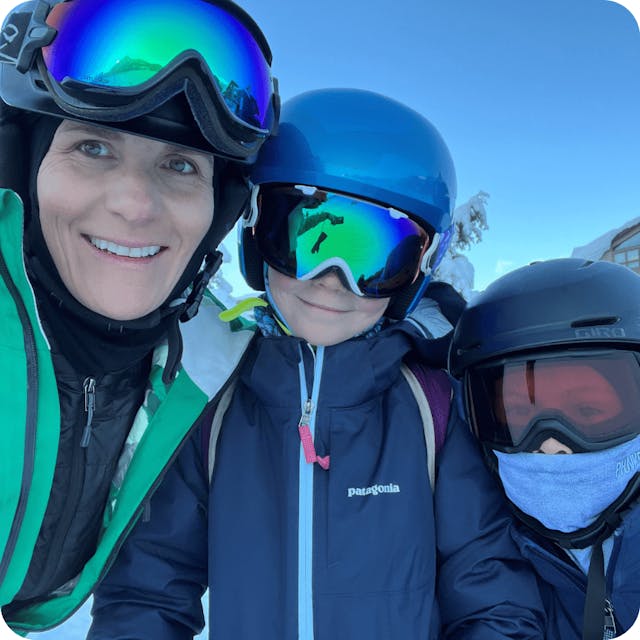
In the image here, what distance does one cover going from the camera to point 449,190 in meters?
2.31

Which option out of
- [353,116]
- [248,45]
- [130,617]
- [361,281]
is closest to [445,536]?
[361,281]

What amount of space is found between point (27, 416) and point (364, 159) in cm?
155

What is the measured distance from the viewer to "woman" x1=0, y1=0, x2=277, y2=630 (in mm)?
1438

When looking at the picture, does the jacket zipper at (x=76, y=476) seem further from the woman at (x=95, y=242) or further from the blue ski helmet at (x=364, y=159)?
the blue ski helmet at (x=364, y=159)

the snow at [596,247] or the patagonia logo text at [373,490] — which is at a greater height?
the snow at [596,247]

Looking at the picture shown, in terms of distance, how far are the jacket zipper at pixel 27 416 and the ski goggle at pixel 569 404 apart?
1.56 meters

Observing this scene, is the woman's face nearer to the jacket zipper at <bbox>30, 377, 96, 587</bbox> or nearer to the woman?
the woman

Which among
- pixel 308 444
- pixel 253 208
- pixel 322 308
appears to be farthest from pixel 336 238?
pixel 308 444

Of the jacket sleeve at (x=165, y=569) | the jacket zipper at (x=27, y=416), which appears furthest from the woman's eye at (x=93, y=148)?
the jacket sleeve at (x=165, y=569)

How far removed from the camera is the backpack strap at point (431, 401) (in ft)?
6.17

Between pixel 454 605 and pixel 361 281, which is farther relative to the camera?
pixel 361 281

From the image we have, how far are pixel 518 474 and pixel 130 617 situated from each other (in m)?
1.52

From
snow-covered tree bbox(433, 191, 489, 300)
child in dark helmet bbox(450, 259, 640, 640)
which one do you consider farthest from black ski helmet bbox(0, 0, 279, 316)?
snow-covered tree bbox(433, 191, 489, 300)

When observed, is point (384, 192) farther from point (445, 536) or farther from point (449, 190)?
point (445, 536)
